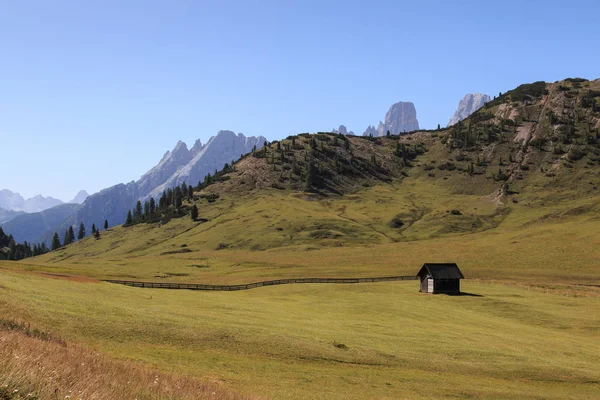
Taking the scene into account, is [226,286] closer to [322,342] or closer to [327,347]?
[322,342]

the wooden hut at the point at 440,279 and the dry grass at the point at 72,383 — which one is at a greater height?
the dry grass at the point at 72,383

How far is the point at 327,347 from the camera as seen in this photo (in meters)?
34.5

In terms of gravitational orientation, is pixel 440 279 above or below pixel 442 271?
below

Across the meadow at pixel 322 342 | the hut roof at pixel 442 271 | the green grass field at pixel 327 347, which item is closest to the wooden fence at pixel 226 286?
the meadow at pixel 322 342

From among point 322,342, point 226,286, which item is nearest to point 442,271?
point 226,286

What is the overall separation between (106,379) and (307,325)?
31.5m

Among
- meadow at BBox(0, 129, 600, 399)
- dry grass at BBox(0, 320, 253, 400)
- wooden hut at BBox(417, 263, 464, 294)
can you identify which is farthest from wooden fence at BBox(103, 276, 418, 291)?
dry grass at BBox(0, 320, 253, 400)

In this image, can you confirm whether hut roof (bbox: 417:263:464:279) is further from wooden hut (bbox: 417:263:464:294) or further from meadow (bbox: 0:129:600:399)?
meadow (bbox: 0:129:600:399)

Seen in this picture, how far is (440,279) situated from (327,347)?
53.3 meters

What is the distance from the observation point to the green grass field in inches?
1067

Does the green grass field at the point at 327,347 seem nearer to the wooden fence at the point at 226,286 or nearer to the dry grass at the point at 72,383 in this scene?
the dry grass at the point at 72,383

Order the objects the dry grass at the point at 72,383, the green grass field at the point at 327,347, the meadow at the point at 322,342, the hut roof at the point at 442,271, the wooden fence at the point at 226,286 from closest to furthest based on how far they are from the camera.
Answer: the dry grass at the point at 72,383 → the meadow at the point at 322,342 → the green grass field at the point at 327,347 → the wooden fence at the point at 226,286 → the hut roof at the point at 442,271

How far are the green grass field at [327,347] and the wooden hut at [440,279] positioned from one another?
2546 centimetres

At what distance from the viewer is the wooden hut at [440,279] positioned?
82812mm
